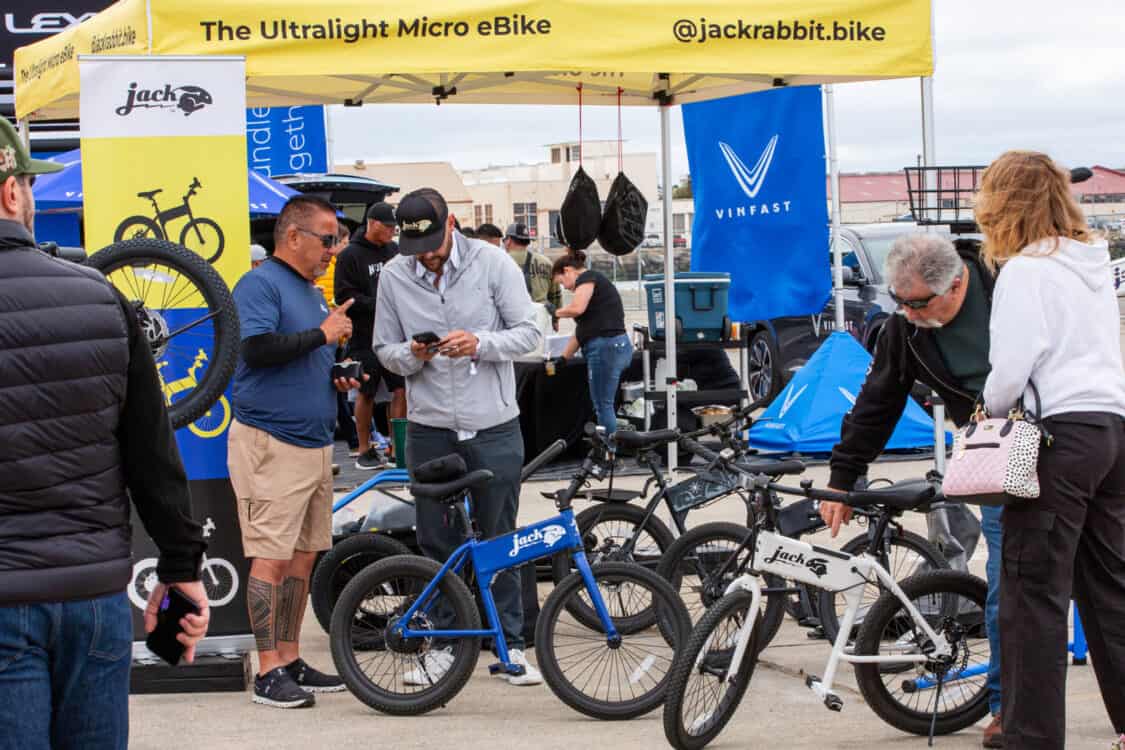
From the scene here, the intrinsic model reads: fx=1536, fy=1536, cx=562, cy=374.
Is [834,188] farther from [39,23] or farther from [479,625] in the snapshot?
[39,23]

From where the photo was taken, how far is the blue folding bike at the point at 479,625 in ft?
18.1

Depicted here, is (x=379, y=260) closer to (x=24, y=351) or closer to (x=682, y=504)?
(x=682, y=504)

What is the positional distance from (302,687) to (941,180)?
369cm

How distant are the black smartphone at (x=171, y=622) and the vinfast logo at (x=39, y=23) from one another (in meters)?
15.6

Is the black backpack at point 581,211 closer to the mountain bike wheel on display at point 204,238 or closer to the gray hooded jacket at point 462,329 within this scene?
the gray hooded jacket at point 462,329

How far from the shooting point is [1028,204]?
13.9 feet

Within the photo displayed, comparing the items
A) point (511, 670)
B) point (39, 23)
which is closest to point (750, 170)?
point (511, 670)

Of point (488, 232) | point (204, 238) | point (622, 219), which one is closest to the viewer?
point (204, 238)

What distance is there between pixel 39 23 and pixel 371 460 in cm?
864

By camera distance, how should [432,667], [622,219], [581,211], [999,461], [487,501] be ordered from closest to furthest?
[999,461] < [432,667] < [487,501] < [581,211] < [622,219]

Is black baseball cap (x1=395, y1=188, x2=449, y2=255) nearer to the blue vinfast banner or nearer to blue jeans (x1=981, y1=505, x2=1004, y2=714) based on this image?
blue jeans (x1=981, y1=505, x2=1004, y2=714)

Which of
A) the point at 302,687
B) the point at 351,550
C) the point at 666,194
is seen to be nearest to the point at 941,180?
the point at 666,194

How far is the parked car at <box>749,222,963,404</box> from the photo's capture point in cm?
1549

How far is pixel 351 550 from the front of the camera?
652 cm
